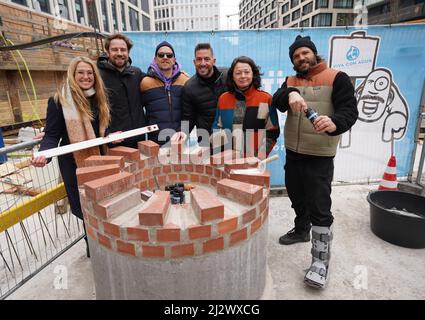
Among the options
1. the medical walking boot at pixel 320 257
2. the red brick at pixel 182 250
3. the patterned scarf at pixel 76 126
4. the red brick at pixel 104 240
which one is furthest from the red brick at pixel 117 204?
the medical walking boot at pixel 320 257

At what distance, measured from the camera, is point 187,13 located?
7750 centimetres

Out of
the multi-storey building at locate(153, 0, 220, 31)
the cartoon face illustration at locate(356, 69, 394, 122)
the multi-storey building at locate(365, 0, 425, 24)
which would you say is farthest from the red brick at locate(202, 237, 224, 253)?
the multi-storey building at locate(153, 0, 220, 31)

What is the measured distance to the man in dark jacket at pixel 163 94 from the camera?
2.96 m

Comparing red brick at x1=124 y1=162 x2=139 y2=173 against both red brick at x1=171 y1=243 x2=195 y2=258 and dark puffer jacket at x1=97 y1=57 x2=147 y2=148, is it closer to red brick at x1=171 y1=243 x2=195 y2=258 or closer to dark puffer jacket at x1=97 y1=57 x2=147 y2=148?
dark puffer jacket at x1=97 y1=57 x2=147 y2=148

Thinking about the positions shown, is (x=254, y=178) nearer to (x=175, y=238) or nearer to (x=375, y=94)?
(x=175, y=238)

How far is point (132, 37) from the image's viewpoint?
3.89 m

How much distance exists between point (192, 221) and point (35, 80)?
1246 centimetres

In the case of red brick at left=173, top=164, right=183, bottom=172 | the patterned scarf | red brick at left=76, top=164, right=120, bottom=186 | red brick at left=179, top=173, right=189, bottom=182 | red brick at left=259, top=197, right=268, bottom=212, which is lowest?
red brick at left=179, top=173, right=189, bottom=182

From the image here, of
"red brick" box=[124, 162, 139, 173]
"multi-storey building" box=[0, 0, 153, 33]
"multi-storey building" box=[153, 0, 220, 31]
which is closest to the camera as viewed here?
"red brick" box=[124, 162, 139, 173]

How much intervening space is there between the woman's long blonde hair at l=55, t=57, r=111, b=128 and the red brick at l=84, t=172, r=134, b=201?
0.83 metres

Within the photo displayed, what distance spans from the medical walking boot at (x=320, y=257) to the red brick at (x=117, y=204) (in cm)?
165

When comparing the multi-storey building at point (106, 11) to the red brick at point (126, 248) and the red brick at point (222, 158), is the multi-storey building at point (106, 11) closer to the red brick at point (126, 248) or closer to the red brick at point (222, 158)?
the red brick at point (222, 158)

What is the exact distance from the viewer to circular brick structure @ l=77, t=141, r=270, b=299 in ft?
5.16
